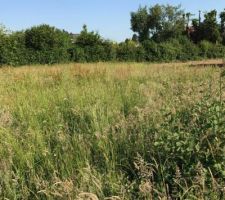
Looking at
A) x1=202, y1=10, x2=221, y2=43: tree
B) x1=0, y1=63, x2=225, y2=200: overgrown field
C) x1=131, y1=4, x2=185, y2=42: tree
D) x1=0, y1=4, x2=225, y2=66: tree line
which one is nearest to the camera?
x1=0, y1=63, x2=225, y2=200: overgrown field

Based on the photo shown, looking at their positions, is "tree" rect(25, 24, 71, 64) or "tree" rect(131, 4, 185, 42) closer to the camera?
"tree" rect(25, 24, 71, 64)

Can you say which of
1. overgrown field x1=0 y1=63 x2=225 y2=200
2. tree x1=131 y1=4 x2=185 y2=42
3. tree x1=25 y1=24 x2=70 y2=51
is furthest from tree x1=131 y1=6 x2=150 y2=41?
overgrown field x1=0 y1=63 x2=225 y2=200

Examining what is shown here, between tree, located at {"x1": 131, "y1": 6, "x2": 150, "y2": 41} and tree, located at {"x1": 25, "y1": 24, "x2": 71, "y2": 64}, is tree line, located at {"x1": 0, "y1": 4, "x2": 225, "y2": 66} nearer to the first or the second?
tree, located at {"x1": 25, "y1": 24, "x2": 71, "y2": 64}

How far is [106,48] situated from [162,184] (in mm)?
29246

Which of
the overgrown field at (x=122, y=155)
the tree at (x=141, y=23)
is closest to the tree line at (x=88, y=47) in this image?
the tree at (x=141, y=23)

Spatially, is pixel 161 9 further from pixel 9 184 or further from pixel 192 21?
pixel 9 184

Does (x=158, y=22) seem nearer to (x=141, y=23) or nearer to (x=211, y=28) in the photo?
(x=141, y=23)

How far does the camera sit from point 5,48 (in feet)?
82.4

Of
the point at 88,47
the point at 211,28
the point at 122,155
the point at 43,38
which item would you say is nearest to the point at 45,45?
the point at 43,38

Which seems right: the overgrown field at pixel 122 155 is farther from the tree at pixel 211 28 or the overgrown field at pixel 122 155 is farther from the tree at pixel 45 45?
the tree at pixel 211 28

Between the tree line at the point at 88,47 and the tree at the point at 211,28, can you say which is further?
the tree at the point at 211,28

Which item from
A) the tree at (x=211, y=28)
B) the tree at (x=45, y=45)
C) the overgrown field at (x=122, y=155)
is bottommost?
the overgrown field at (x=122, y=155)

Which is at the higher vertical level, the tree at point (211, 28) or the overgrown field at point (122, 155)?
the tree at point (211, 28)

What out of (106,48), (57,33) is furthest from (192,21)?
(57,33)
